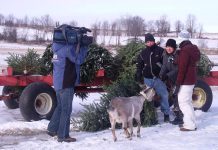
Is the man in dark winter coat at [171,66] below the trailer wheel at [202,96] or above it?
above

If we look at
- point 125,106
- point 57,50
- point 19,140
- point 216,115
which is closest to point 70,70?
point 57,50

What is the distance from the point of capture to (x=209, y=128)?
931 cm

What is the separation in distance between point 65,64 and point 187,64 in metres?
2.37

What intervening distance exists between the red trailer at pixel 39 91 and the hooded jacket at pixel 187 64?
269 cm

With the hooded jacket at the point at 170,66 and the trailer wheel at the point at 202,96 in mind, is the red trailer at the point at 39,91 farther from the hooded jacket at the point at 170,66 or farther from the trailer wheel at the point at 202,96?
the hooded jacket at the point at 170,66

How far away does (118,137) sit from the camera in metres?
8.50

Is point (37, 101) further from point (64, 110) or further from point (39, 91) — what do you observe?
point (64, 110)

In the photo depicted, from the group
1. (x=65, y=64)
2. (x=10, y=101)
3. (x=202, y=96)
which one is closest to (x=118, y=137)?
(x=65, y=64)

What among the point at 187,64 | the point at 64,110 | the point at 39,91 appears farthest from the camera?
the point at 39,91

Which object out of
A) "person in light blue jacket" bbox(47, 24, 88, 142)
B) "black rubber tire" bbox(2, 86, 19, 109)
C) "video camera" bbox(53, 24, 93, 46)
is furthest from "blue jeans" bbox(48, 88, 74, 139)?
"black rubber tire" bbox(2, 86, 19, 109)

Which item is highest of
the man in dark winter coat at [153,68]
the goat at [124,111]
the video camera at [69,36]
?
the video camera at [69,36]

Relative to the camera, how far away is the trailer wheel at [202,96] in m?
11.9

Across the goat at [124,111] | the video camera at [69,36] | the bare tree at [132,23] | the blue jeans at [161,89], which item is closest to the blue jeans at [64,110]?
the goat at [124,111]

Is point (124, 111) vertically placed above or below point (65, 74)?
below
